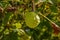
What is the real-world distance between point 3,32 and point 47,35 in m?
0.65

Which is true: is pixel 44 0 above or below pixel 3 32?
above

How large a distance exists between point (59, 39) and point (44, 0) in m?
0.92

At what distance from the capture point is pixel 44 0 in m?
1.11

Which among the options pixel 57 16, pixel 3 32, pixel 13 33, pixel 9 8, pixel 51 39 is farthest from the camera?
pixel 51 39

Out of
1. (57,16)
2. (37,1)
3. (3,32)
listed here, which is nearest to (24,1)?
(37,1)

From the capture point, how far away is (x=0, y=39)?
46.0 inches

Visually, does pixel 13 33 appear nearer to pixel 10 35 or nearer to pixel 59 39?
pixel 10 35

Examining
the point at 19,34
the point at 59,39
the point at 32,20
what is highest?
the point at 32,20

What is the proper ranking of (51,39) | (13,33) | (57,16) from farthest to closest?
(51,39) → (57,16) → (13,33)

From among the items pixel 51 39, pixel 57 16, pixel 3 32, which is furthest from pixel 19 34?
pixel 51 39

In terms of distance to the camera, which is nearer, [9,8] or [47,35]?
[9,8]

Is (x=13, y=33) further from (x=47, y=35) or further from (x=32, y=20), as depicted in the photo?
(x=47, y=35)

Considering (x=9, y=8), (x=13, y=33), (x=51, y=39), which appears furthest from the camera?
(x=51, y=39)

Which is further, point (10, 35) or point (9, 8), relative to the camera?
point (10, 35)
